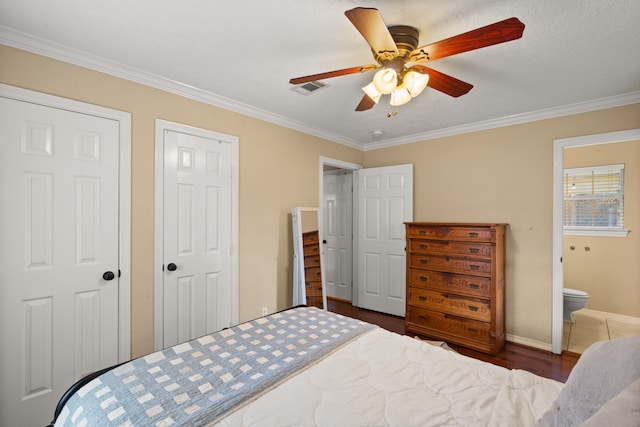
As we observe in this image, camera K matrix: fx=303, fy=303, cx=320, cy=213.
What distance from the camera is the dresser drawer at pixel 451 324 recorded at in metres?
3.04

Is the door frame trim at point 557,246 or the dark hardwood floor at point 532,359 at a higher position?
the door frame trim at point 557,246

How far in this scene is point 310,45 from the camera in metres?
1.92

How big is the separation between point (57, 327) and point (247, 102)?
2.28 m

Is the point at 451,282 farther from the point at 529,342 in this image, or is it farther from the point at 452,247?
the point at 529,342

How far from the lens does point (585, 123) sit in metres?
2.92

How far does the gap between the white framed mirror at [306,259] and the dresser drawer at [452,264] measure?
44.2 inches

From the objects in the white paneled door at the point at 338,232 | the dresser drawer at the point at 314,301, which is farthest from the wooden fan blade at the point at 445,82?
the white paneled door at the point at 338,232

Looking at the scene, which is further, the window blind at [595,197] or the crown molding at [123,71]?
the window blind at [595,197]

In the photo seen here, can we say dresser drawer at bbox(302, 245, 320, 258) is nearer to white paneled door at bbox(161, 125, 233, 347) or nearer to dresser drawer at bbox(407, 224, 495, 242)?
white paneled door at bbox(161, 125, 233, 347)

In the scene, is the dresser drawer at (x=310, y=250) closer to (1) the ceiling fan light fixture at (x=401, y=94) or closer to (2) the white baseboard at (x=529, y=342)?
(1) the ceiling fan light fixture at (x=401, y=94)

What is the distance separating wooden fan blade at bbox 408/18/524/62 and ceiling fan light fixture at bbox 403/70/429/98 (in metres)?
0.09

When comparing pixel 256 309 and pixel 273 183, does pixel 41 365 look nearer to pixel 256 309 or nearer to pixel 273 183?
pixel 256 309

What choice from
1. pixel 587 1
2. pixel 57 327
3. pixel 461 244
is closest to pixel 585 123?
pixel 461 244

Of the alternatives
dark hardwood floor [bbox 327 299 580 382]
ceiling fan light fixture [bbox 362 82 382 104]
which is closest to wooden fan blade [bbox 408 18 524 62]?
ceiling fan light fixture [bbox 362 82 382 104]
